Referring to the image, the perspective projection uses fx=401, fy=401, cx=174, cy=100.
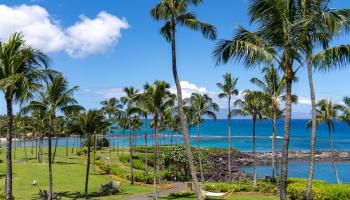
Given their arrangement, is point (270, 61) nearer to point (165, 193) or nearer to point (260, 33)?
point (260, 33)

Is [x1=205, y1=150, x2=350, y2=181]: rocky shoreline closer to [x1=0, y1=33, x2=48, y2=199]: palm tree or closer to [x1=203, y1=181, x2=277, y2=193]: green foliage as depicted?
[x1=203, y1=181, x2=277, y2=193]: green foliage

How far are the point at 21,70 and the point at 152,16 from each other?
28.8 ft

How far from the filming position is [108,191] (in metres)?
48.4

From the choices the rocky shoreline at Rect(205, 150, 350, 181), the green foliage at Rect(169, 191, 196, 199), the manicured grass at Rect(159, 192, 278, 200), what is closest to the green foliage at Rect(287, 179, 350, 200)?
the manicured grass at Rect(159, 192, 278, 200)

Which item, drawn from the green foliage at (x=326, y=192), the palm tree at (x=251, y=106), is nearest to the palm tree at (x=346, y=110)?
the palm tree at (x=251, y=106)

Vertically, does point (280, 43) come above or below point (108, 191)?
above

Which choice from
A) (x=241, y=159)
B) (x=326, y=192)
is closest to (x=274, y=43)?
(x=326, y=192)

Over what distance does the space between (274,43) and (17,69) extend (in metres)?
14.3

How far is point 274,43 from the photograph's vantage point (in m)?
18.3

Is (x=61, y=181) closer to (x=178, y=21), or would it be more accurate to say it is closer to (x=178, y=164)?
(x=178, y=164)

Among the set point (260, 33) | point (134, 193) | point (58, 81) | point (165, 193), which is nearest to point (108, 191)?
point (134, 193)

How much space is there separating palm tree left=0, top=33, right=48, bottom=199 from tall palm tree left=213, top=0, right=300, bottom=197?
37.2 ft

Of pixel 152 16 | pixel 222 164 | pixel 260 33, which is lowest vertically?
pixel 222 164

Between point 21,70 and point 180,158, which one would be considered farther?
point 180,158
